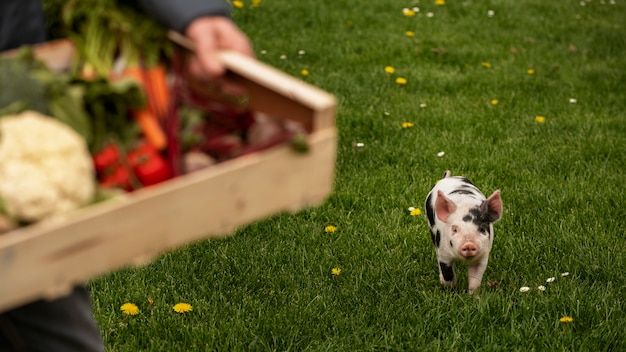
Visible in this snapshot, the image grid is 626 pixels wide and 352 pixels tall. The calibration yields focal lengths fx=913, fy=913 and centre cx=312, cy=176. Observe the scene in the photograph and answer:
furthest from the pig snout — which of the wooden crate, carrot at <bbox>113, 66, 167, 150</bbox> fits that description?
carrot at <bbox>113, 66, 167, 150</bbox>

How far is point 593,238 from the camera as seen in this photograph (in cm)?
449

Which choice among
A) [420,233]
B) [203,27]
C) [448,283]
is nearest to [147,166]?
[203,27]

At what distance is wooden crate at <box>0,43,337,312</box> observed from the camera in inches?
57.5

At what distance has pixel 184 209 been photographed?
5.26ft

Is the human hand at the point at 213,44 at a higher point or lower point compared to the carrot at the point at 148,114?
higher

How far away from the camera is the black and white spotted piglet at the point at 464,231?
3.91 meters

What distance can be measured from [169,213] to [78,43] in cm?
54

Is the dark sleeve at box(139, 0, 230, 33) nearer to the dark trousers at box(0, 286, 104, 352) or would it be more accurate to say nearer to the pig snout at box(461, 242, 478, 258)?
the dark trousers at box(0, 286, 104, 352)

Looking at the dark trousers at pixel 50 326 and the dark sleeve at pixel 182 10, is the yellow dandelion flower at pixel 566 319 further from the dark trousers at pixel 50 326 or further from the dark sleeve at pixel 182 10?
the dark sleeve at pixel 182 10

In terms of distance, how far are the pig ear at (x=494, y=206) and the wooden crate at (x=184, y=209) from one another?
2.27 meters

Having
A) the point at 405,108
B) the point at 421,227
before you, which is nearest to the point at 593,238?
the point at 421,227

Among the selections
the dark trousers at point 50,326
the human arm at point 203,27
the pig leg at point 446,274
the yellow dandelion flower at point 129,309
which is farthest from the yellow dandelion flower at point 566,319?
the human arm at point 203,27

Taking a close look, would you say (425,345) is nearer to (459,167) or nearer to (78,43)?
(459,167)

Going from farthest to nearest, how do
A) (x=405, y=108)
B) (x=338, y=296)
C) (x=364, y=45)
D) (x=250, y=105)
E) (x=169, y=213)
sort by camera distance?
(x=364, y=45) < (x=405, y=108) < (x=338, y=296) < (x=250, y=105) < (x=169, y=213)
